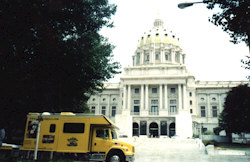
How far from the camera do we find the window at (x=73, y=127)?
14.2 meters

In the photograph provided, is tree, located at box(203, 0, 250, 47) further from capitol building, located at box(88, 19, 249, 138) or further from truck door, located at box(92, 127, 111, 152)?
capitol building, located at box(88, 19, 249, 138)

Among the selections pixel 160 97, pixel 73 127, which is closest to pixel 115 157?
pixel 73 127

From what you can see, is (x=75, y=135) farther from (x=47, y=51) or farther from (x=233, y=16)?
(x=233, y=16)

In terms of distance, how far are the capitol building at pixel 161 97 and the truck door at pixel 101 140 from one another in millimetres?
40863

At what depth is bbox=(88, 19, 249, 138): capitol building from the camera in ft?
181

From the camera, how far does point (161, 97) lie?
60344 mm

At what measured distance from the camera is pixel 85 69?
17078mm

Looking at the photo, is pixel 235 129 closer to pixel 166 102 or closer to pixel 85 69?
pixel 166 102

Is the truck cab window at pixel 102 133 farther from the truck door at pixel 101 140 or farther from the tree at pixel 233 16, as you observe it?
the tree at pixel 233 16

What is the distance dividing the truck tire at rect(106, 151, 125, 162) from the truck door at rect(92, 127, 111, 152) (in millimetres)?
419

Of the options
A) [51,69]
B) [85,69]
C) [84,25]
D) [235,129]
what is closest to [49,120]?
[51,69]

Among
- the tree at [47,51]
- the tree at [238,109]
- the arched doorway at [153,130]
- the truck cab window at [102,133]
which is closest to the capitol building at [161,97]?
the arched doorway at [153,130]

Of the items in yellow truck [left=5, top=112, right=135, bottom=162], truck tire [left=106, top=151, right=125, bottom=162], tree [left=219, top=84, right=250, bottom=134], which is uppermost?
tree [left=219, top=84, right=250, bottom=134]

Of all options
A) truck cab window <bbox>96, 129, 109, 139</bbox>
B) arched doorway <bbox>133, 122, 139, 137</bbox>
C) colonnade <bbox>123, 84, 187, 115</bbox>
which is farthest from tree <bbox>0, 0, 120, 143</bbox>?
colonnade <bbox>123, 84, 187, 115</bbox>
